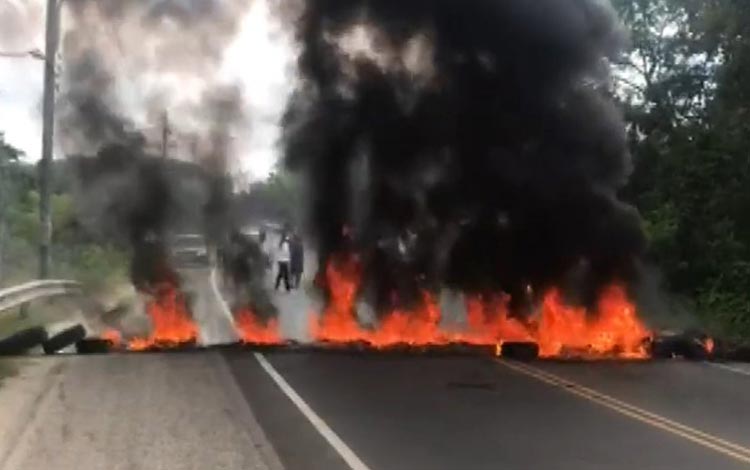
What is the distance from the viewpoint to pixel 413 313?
21.2m

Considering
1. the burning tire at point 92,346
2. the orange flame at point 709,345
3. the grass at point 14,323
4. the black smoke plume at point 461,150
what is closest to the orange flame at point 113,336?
the burning tire at point 92,346

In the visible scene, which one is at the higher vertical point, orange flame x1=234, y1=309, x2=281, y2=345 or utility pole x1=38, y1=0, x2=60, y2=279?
utility pole x1=38, y1=0, x2=60, y2=279

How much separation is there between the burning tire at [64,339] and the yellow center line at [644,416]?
266 inches

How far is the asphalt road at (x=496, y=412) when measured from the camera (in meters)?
10.1

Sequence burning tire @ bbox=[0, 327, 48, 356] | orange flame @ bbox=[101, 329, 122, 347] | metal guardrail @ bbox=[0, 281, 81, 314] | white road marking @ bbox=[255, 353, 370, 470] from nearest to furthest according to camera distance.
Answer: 1. white road marking @ bbox=[255, 353, 370, 470]
2. burning tire @ bbox=[0, 327, 48, 356]
3. metal guardrail @ bbox=[0, 281, 81, 314]
4. orange flame @ bbox=[101, 329, 122, 347]

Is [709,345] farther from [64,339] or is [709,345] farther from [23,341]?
[23,341]

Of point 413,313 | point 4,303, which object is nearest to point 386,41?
point 413,313

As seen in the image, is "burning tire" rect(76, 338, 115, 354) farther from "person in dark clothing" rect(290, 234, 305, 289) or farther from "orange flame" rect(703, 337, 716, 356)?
"person in dark clothing" rect(290, 234, 305, 289)

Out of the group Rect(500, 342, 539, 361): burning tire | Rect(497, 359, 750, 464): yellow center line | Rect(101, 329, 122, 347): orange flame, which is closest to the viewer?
Rect(497, 359, 750, 464): yellow center line

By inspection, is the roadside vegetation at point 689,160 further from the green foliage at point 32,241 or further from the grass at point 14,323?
the grass at point 14,323

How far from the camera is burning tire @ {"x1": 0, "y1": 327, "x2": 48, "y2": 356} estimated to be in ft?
57.5

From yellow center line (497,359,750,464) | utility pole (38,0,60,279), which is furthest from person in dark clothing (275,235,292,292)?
yellow center line (497,359,750,464)

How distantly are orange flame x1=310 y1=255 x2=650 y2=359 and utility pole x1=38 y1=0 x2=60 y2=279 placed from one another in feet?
18.9

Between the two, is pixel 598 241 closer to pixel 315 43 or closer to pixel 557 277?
pixel 557 277
